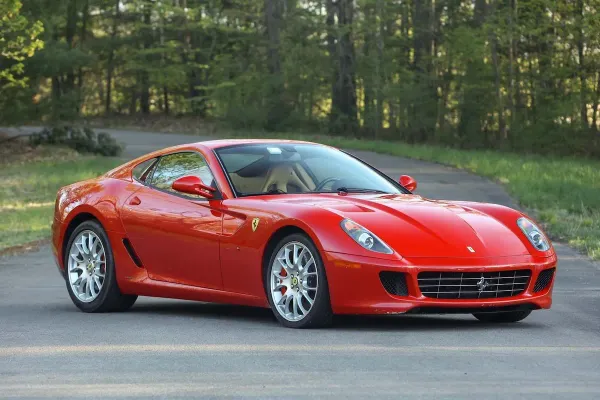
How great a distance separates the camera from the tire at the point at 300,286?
852 cm

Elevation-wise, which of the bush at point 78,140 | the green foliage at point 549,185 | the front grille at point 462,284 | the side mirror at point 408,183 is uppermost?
the side mirror at point 408,183

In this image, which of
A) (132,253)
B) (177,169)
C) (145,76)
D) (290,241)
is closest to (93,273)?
(132,253)

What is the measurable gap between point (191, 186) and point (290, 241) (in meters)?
1.01

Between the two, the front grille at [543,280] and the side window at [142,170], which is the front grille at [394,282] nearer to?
the front grille at [543,280]

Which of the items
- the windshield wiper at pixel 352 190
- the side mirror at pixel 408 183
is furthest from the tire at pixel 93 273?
the side mirror at pixel 408 183

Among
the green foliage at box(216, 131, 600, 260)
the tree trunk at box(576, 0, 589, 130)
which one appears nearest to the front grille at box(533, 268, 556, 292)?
the green foliage at box(216, 131, 600, 260)

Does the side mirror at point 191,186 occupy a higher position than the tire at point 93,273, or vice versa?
the side mirror at point 191,186

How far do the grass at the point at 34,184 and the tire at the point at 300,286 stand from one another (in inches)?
349

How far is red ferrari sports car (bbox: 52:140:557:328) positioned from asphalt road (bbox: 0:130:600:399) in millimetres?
219

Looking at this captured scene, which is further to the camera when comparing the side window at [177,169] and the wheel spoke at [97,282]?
the wheel spoke at [97,282]

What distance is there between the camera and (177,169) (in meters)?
10.2

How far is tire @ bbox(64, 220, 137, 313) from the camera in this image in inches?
404

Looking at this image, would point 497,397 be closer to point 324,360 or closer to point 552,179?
point 324,360

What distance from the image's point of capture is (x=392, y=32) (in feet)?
219
